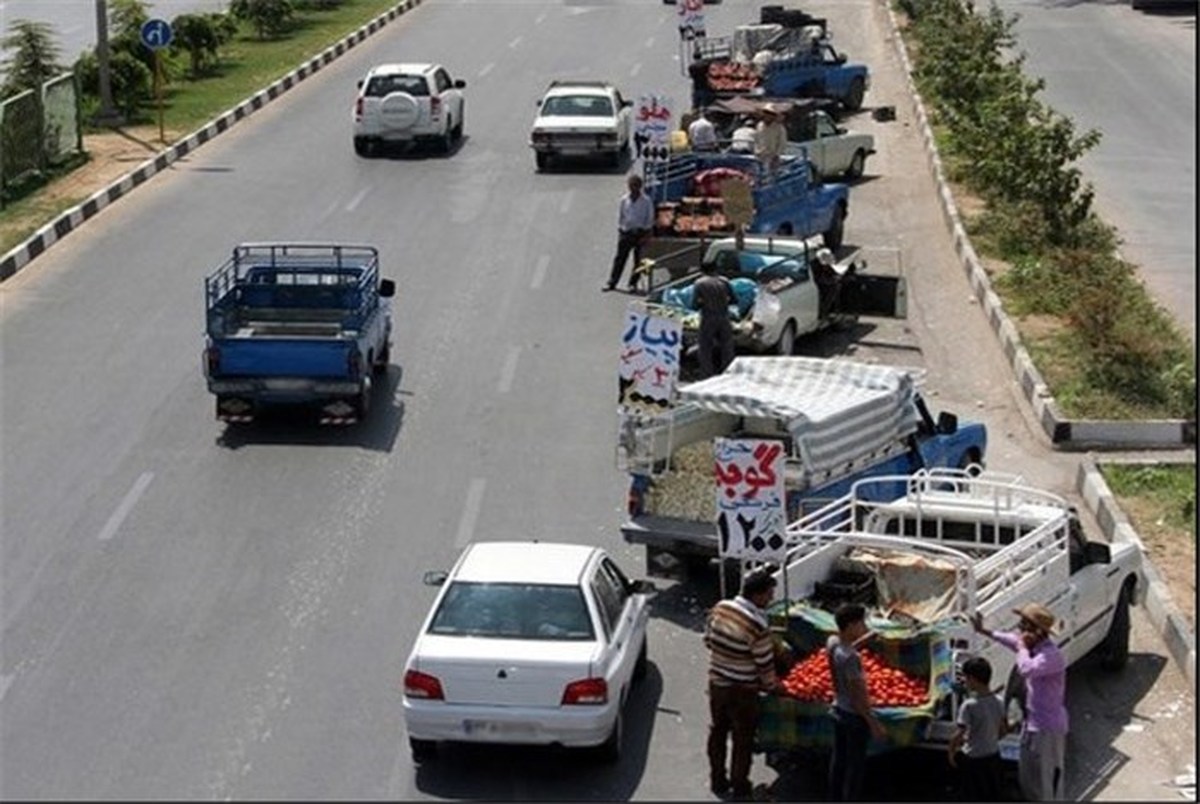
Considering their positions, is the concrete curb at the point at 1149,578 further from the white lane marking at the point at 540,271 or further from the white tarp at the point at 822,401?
the white lane marking at the point at 540,271

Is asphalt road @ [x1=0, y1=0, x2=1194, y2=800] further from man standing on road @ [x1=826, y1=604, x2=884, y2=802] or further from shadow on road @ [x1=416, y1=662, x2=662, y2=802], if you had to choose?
man standing on road @ [x1=826, y1=604, x2=884, y2=802]

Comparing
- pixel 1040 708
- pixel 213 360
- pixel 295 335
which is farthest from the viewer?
pixel 295 335

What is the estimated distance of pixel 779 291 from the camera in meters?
25.5

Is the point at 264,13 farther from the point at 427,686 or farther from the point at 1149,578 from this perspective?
the point at 427,686

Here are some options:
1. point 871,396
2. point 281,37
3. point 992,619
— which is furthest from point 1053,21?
point 992,619

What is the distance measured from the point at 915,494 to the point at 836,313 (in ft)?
33.9

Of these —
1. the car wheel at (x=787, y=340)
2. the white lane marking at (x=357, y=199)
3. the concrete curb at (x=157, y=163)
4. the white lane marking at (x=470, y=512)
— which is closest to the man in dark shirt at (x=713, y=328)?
the car wheel at (x=787, y=340)

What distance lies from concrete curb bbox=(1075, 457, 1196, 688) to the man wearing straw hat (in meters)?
3.05

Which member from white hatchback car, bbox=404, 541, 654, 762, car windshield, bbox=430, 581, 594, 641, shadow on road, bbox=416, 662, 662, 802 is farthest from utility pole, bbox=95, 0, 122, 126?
shadow on road, bbox=416, 662, 662, 802

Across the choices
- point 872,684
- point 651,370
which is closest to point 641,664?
point 872,684

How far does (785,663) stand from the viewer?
47.6 ft

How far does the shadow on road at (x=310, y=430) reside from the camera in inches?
883

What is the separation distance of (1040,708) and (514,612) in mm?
3351

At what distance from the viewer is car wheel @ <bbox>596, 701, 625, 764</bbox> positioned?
47.5 feet
